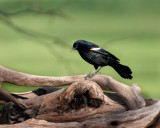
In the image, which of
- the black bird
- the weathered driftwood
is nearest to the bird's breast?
the black bird

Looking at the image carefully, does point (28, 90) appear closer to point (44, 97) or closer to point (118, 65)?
point (44, 97)

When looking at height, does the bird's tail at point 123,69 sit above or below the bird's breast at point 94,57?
below

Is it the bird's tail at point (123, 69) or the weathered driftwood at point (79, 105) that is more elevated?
the bird's tail at point (123, 69)

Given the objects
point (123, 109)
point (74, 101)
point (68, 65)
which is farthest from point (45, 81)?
point (123, 109)

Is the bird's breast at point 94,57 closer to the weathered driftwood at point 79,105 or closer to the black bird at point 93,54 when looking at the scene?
the black bird at point 93,54

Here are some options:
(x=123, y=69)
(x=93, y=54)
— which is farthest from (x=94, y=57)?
(x=123, y=69)

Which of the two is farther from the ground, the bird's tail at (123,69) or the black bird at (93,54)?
the black bird at (93,54)

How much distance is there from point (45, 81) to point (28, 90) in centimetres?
23

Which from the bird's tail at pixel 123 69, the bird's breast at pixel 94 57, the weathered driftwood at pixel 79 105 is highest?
the bird's breast at pixel 94 57

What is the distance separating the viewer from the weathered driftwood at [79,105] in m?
1.96

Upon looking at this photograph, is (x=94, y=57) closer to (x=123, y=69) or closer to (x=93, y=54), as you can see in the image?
(x=93, y=54)

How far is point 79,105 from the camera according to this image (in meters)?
2.04

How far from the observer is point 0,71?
227 centimetres

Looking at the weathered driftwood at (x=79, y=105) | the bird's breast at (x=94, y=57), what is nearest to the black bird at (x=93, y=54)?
the bird's breast at (x=94, y=57)
